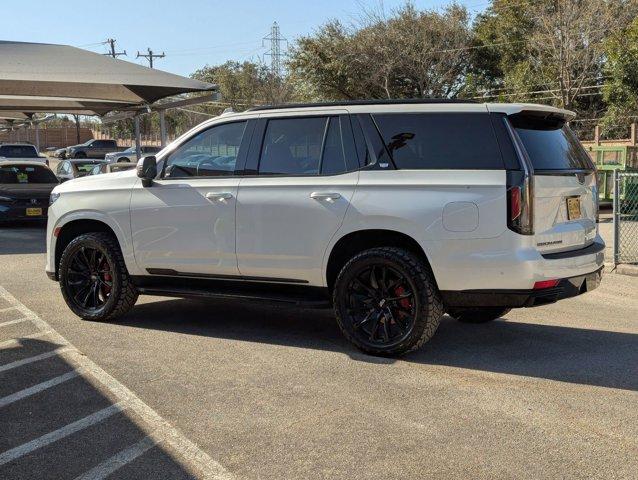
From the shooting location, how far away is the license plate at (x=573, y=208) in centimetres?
554

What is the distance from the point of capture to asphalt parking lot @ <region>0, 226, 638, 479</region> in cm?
390

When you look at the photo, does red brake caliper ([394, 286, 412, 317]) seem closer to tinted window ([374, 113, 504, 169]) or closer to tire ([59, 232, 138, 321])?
tinted window ([374, 113, 504, 169])

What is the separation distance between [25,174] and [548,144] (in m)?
13.3

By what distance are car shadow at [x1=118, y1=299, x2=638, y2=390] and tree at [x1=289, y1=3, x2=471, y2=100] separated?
24173mm

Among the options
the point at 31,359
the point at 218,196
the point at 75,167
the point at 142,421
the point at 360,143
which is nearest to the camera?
the point at 142,421

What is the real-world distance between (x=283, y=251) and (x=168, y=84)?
1095 centimetres

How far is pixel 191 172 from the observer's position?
21.9ft

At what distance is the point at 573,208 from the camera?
18.4ft

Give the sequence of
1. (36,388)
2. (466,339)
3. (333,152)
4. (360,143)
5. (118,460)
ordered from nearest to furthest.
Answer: (118,460) < (36,388) < (360,143) < (333,152) < (466,339)

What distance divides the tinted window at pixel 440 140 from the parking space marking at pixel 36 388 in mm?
2980

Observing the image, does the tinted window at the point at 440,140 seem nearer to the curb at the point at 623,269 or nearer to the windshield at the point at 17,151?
the curb at the point at 623,269

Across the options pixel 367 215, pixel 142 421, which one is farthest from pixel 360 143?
pixel 142 421

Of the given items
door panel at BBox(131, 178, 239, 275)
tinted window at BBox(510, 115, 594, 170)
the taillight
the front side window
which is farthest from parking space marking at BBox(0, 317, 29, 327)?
tinted window at BBox(510, 115, 594, 170)

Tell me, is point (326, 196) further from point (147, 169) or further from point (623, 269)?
point (623, 269)
